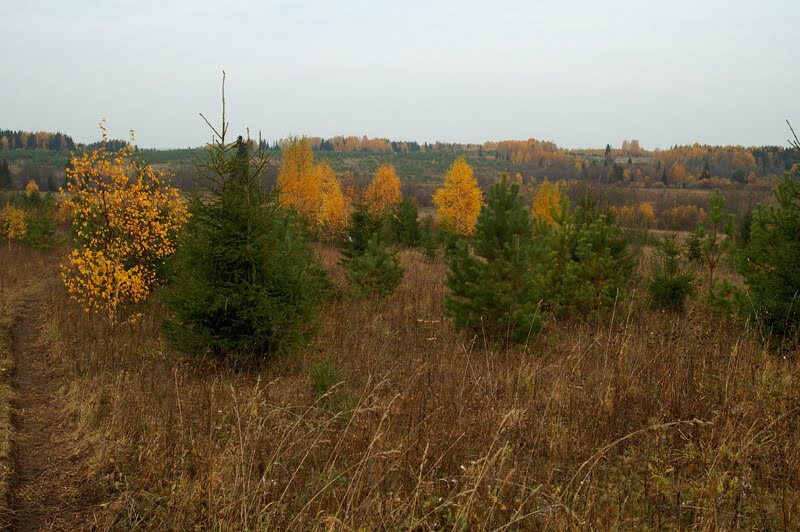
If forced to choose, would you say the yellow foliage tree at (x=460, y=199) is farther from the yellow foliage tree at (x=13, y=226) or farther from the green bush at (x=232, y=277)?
the green bush at (x=232, y=277)

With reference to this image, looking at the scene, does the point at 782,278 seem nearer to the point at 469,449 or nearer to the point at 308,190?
the point at 469,449

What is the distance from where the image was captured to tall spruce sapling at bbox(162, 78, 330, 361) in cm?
775

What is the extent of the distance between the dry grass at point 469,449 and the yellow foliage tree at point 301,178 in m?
31.5

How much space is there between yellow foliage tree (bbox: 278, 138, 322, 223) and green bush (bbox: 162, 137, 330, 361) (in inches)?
1129

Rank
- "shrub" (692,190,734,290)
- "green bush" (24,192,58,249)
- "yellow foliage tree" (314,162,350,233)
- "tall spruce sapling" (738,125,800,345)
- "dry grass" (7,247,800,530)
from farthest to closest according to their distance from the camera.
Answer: "yellow foliage tree" (314,162,350,233), "green bush" (24,192,58,249), "shrub" (692,190,734,290), "tall spruce sapling" (738,125,800,345), "dry grass" (7,247,800,530)

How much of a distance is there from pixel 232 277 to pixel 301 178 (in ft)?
105

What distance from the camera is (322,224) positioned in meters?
36.7

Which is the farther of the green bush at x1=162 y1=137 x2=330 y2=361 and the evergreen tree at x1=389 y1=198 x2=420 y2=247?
the evergreen tree at x1=389 y1=198 x2=420 y2=247

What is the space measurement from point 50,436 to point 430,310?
908cm

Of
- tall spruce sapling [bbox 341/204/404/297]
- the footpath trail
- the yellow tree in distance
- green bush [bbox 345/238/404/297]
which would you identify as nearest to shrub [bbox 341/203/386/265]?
tall spruce sapling [bbox 341/204/404/297]

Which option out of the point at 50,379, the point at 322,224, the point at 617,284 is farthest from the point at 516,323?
the point at 322,224

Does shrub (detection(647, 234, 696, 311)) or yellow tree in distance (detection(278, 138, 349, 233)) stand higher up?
yellow tree in distance (detection(278, 138, 349, 233))

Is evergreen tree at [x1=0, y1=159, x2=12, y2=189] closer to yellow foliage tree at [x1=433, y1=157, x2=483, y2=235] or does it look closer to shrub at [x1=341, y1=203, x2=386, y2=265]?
yellow foliage tree at [x1=433, y1=157, x2=483, y2=235]

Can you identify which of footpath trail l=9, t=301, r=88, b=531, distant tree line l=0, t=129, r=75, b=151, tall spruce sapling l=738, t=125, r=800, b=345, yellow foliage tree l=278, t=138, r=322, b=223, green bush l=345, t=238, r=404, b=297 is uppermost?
distant tree line l=0, t=129, r=75, b=151
